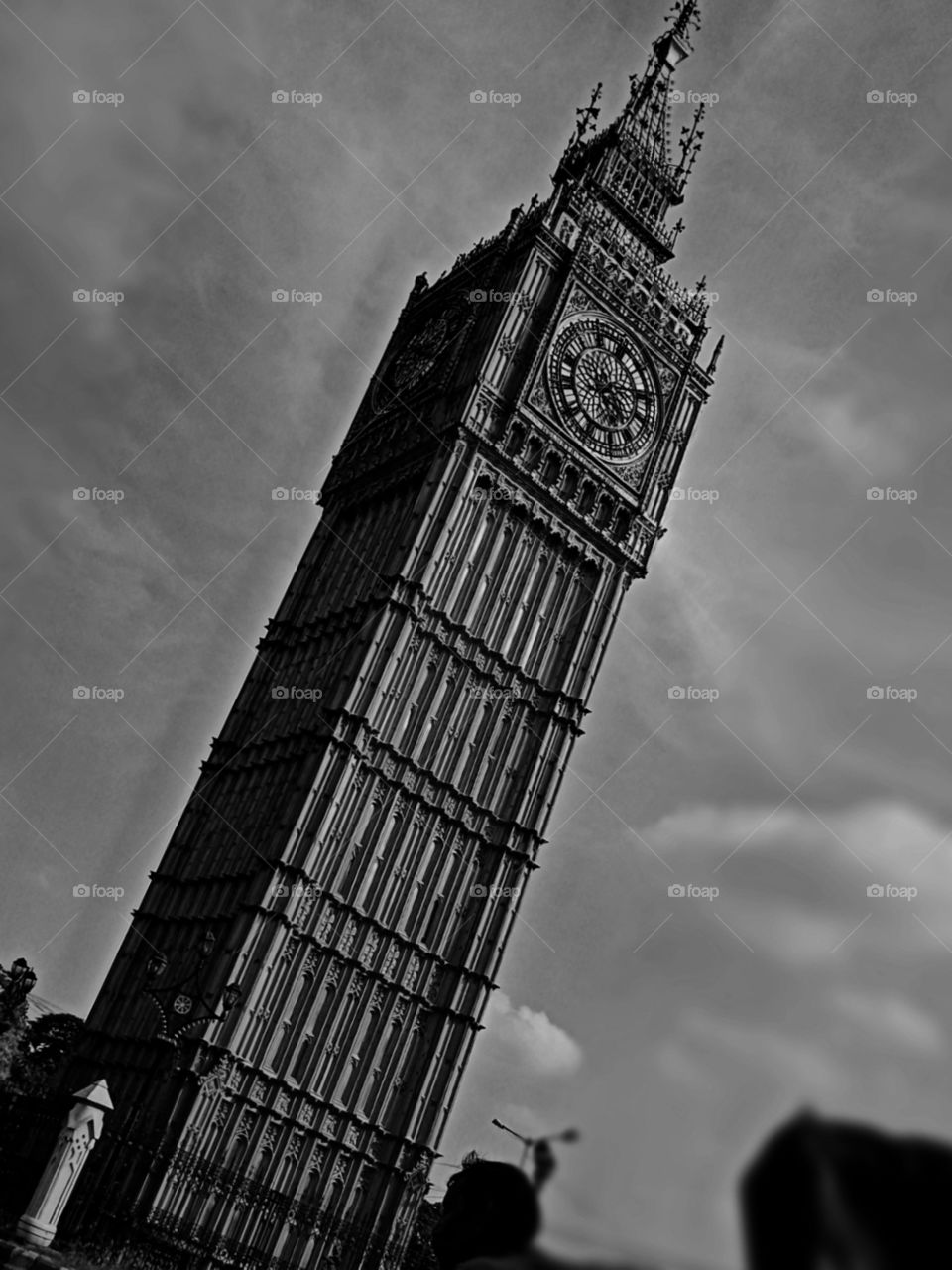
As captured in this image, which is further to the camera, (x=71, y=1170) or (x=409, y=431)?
(x=409, y=431)

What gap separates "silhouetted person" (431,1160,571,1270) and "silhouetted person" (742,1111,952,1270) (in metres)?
0.57

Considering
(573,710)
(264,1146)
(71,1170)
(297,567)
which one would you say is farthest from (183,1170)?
(297,567)

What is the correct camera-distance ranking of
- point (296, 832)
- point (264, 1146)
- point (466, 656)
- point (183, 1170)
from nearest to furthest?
point (183, 1170), point (264, 1146), point (296, 832), point (466, 656)

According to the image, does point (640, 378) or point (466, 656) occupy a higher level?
point (640, 378)

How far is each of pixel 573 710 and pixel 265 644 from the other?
1336 cm

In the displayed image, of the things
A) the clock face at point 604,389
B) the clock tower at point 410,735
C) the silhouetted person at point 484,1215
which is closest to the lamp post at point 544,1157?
the silhouetted person at point 484,1215

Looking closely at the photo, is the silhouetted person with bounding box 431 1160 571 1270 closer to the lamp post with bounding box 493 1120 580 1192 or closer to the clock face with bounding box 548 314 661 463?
the lamp post with bounding box 493 1120 580 1192

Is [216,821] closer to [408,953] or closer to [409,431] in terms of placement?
[408,953]

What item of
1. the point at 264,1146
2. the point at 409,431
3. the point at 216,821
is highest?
the point at 409,431

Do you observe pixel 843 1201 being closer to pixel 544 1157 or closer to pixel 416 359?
pixel 544 1157

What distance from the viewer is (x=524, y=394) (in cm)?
4906

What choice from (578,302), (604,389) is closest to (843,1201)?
(604,389)

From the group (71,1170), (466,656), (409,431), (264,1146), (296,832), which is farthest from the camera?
(409,431)

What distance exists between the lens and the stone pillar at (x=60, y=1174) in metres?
19.2
